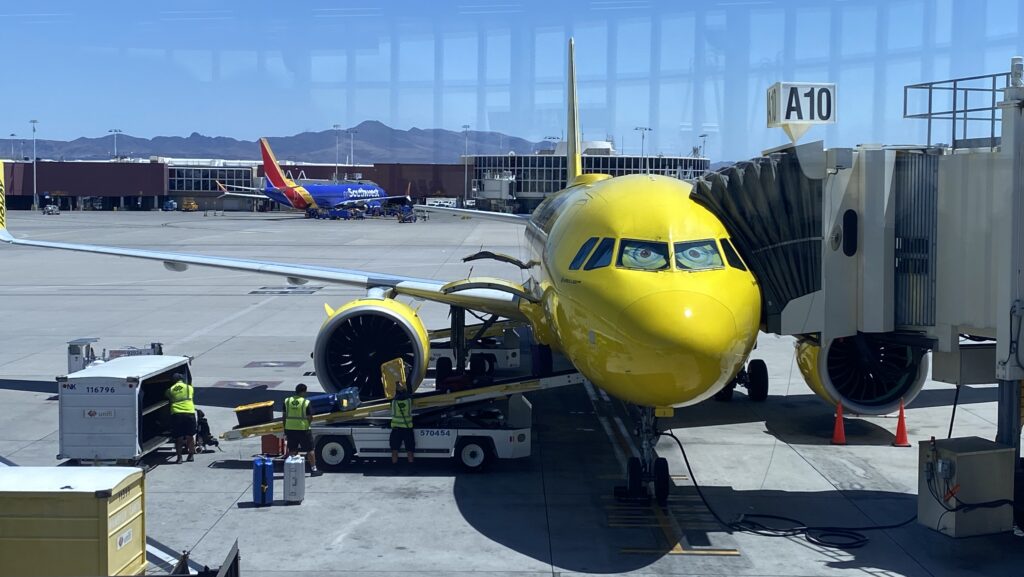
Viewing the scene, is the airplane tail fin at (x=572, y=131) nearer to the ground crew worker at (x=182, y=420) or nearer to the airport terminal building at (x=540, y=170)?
the ground crew worker at (x=182, y=420)

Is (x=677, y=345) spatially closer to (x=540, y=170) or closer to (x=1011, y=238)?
(x=1011, y=238)

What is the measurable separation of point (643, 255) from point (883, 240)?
305 cm

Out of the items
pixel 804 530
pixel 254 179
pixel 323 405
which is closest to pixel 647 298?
pixel 804 530

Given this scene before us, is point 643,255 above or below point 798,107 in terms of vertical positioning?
below

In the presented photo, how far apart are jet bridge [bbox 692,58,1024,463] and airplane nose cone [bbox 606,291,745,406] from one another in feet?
5.47

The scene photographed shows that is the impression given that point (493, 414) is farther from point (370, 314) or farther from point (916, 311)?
point (916, 311)

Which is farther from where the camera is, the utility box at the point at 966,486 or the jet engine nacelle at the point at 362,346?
the jet engine nacelle at the point at 362,346

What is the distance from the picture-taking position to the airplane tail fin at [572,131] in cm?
2686

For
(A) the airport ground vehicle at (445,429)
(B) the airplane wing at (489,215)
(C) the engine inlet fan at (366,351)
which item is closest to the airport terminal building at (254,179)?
(B) the airplane wing at (489,215)

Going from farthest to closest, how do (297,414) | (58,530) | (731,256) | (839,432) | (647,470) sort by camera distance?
(839,432) → (297,414) → (647,470) → (731,256) → (58,530)

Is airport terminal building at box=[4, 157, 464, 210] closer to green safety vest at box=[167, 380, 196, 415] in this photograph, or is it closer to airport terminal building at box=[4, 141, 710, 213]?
airport terminal building at box=[4, 141, 710, 213]

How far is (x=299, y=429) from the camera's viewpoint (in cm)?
1507

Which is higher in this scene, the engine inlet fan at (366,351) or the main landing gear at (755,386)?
the engine inlet fan at (366,351)

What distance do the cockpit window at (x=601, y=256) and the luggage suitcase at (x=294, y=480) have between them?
4305 millimetres
